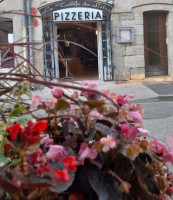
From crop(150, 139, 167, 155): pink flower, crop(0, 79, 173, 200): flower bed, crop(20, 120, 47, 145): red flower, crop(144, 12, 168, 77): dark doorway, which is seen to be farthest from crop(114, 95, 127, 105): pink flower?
crop(144, 12, 168, 77): dark doorway

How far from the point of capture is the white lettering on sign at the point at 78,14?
Answer: 11867 mm

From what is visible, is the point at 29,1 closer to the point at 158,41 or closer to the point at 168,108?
the point at 158,41

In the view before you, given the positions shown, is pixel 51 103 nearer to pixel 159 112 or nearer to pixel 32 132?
pixel 32 132

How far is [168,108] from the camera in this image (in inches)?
316

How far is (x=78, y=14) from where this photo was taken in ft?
39.4

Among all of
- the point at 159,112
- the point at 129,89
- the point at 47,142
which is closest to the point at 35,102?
the point at 47,142

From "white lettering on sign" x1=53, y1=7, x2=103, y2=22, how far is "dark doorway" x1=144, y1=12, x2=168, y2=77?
193 cm

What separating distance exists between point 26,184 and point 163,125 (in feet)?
19.7

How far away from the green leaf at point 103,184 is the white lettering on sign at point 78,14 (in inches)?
443

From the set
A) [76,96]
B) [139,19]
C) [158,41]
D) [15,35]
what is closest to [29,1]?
[15,35]

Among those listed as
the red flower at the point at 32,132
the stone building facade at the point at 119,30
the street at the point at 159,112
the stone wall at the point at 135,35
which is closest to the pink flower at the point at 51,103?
the red flower at the point at 32,132

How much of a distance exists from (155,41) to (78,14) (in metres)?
3.04

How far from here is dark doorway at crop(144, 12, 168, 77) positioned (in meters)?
12.8

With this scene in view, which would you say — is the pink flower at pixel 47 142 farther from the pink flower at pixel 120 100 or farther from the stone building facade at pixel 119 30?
the stone building facade at pixel 119 30
